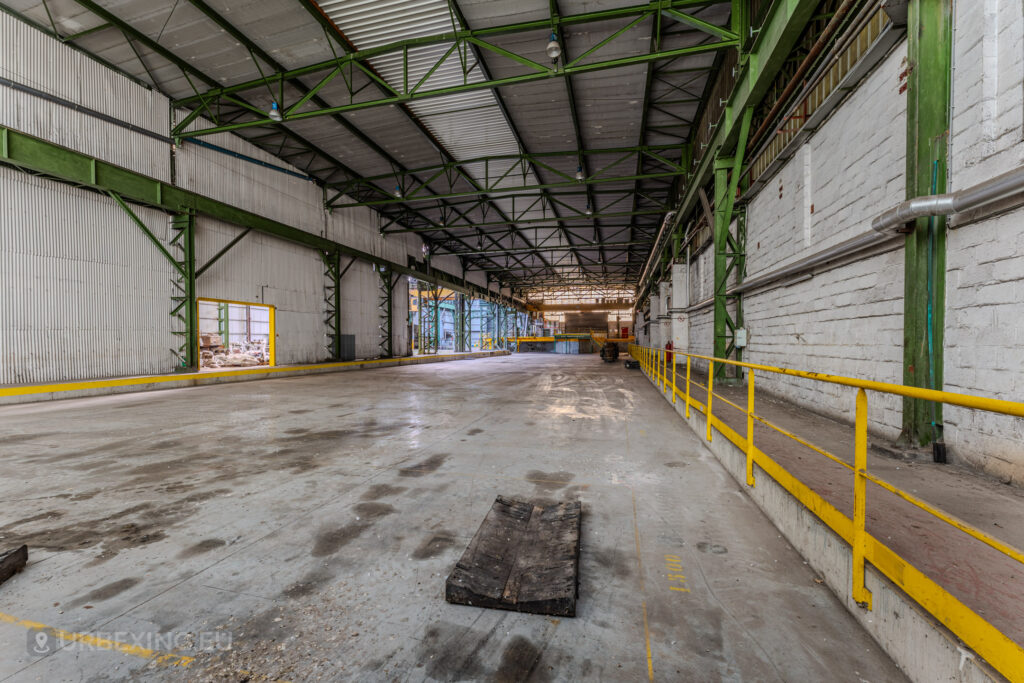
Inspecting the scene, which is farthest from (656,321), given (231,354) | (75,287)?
(231,354)

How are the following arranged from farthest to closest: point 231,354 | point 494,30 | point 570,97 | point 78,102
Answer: point 231,354 < point 570,97 < point 78,102 < point 494,30

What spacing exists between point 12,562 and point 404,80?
1046 cm

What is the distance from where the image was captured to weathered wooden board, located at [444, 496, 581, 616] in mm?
2174

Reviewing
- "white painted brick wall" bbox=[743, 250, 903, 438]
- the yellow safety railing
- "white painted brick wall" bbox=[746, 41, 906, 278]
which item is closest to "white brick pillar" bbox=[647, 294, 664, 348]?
"white painted brick wall" bbox=[746, 41, 906, 278]

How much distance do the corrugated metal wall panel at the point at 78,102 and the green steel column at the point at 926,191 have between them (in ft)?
53.0

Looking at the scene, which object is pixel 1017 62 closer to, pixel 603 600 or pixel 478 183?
pixel 603 600

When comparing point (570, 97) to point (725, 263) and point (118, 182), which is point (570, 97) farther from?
point (118, 182)

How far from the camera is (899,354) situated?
4.45 metres

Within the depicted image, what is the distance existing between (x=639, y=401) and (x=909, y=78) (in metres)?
6.89

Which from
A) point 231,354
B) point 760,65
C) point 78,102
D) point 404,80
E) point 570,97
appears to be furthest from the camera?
point 231,354

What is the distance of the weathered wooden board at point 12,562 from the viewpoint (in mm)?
2301

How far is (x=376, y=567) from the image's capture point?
8.35ft

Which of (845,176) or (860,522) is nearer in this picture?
(860,522)

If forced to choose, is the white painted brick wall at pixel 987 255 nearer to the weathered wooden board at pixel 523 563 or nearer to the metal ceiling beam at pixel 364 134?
the weathered wooden board at pixel 523 563
